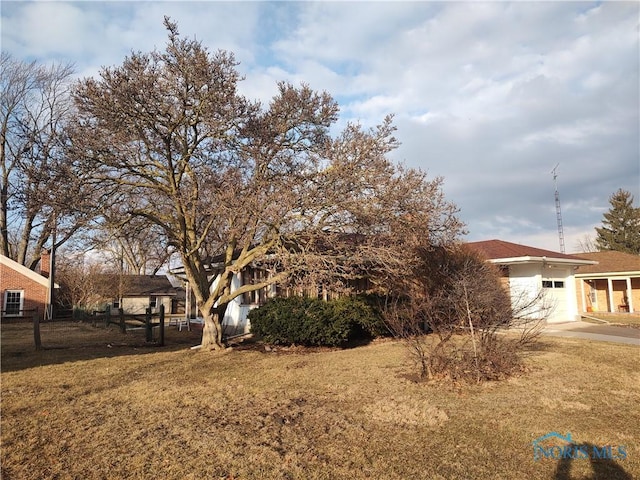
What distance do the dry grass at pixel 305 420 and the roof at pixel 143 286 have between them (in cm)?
2406

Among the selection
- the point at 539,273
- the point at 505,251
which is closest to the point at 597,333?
the point at 539,273

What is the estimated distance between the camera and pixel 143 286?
35.8 meters

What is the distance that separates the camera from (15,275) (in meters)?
26.5

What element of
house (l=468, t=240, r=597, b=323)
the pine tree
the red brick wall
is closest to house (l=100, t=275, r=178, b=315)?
the red brick wall

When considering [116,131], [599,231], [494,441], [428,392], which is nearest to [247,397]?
[428,392]

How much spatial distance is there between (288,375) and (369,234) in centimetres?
394

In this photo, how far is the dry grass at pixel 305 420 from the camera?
13.7 ft

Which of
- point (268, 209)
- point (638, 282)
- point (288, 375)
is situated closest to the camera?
point (288, 375)

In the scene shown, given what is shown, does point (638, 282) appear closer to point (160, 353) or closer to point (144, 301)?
point (160, 353)

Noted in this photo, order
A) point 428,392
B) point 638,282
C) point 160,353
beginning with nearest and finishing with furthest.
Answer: point 428,392
point 160,353
point 638,282

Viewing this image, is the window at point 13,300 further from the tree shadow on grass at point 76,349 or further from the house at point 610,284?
the house at point 610,284

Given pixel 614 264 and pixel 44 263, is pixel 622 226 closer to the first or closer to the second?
pixel 614 264

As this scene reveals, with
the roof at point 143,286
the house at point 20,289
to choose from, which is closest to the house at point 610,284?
the roof at point 143,286

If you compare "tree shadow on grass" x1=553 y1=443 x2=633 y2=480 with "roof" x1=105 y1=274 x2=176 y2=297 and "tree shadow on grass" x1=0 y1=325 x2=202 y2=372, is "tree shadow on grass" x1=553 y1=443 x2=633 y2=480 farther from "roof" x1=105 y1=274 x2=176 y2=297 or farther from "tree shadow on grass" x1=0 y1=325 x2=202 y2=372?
"roof" x1=105 y1=274 x2=176 y2=297
